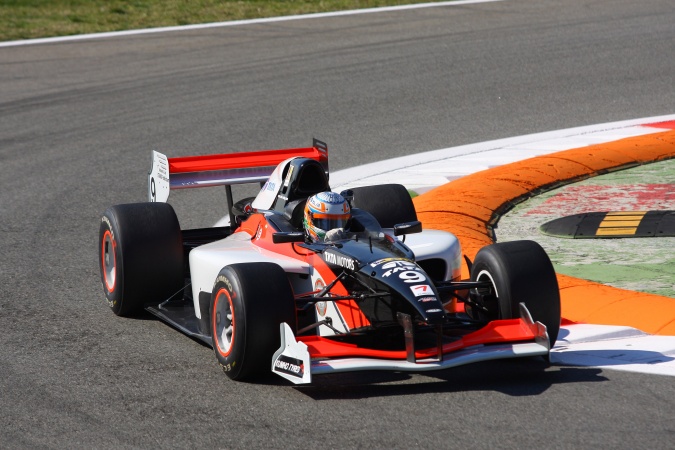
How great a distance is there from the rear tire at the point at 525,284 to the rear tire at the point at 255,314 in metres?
1.22

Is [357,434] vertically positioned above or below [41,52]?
below

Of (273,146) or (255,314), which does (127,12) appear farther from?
(255,314)

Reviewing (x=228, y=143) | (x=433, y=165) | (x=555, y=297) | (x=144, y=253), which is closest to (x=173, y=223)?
(x=144, y=253)

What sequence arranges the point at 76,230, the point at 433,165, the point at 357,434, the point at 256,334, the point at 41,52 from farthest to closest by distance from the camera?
the point at 41,52 < the point at 433,165 < the point at 76,230 < the point at 256,334 < the point at 357,434

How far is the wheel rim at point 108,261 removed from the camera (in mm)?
8203

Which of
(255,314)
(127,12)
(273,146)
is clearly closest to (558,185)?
(273,146)

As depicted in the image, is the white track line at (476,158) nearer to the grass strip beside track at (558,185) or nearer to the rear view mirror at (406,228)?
the grass strip beside track at (558,185)

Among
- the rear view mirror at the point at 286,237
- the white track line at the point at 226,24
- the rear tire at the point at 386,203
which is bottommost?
the rear tire at the point at 386,203

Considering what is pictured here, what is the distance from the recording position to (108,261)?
8.38 metres

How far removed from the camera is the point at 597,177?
1105 centimetres

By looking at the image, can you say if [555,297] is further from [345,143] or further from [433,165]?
[345,143]

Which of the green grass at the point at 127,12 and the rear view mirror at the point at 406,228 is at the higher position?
the green grass at the point at 127,12

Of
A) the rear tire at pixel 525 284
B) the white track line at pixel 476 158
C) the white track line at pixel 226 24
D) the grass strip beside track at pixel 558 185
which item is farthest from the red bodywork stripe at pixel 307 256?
the white track line at pixel 226 24

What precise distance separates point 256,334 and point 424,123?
7.80 metres
